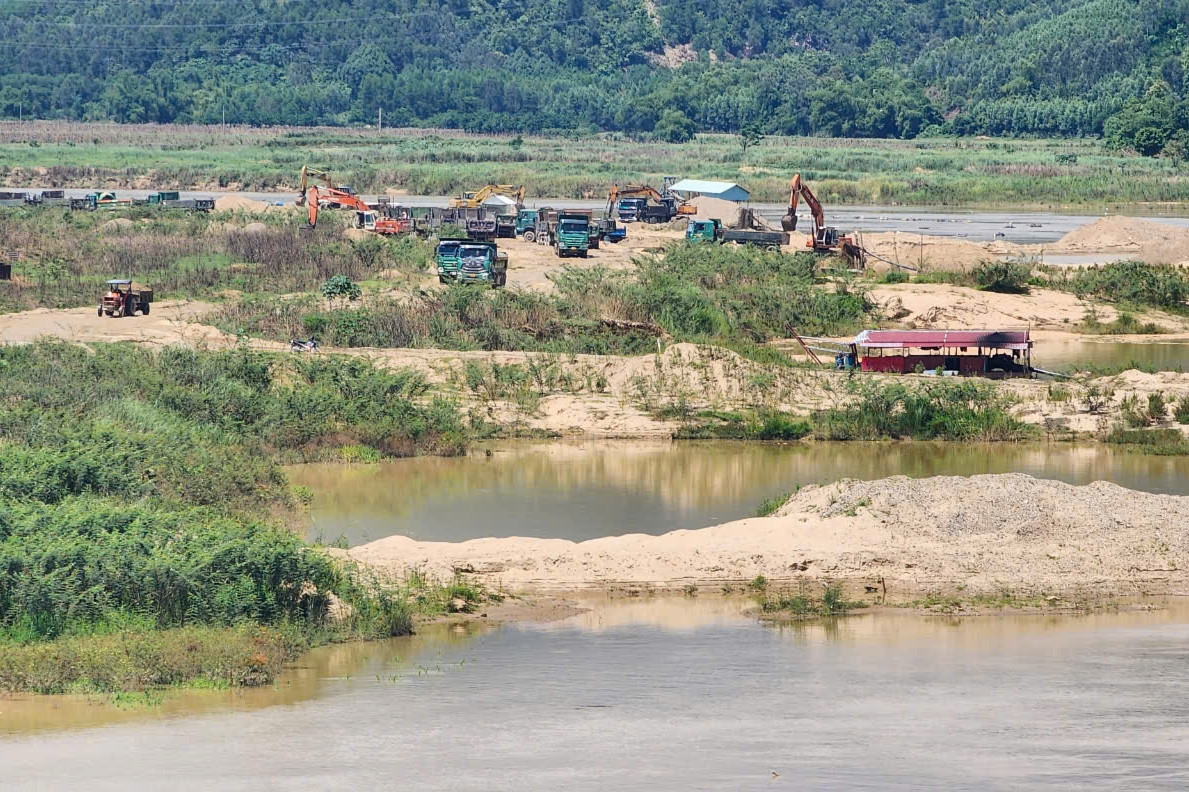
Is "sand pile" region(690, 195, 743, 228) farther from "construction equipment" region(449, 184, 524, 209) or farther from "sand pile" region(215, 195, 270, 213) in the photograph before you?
"sand pile" region(215, 195, 270, 213)

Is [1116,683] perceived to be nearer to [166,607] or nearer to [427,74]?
[166,607]

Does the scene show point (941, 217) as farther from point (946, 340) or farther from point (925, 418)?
point (925, 418)

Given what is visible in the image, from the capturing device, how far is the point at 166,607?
18.6 metres

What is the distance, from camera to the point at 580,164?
400 ft

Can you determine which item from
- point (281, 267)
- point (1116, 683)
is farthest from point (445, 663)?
point (281, 267)

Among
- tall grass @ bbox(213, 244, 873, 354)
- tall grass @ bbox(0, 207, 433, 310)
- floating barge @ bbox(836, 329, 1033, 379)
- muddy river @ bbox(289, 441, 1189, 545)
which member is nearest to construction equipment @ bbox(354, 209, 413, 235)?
tall grass @ bbox(0, 207, 433, 310)

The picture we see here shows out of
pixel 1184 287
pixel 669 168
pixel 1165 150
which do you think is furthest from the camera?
pixel 1165 150

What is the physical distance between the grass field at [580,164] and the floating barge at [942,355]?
5651cm

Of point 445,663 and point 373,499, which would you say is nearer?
point 445,663

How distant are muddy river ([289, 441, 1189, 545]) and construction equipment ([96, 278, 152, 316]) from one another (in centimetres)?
1449

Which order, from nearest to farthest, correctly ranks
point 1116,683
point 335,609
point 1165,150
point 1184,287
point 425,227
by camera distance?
1. point 1116,683
2. point 335,609
3. point 1184,287
4. point 425,227
5. point 1165,150

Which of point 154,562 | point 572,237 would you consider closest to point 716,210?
point 572,237

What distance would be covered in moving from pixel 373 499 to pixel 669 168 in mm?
93041

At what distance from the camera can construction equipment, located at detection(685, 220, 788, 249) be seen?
60500 mm
